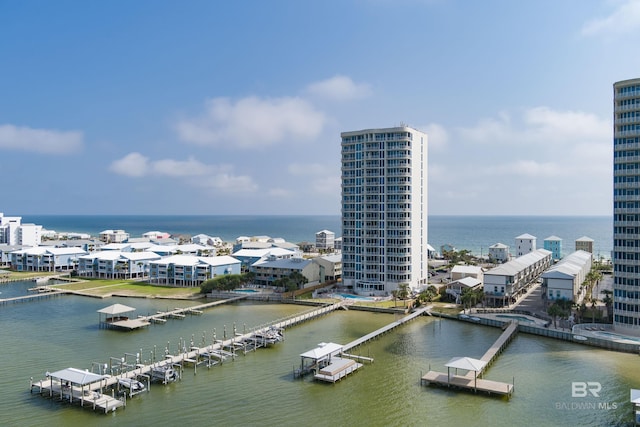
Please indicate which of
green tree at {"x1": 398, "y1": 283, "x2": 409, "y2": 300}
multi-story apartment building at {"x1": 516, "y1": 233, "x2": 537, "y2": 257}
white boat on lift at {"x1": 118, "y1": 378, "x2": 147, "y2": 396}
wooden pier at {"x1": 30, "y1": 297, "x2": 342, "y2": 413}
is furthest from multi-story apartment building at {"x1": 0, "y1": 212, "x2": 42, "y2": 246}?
multi-story apartment building at {"x1": 516, "y1": 233, "x2": 537, "y2": 257}

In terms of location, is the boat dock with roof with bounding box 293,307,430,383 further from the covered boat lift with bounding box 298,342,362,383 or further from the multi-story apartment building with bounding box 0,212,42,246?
the multi-story apartment building with bounding box 0,212,42,246

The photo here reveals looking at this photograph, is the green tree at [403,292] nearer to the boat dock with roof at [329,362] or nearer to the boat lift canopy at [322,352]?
the boat dock with roof at [329,362]

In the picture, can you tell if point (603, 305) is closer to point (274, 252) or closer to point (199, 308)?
point (199, 308)

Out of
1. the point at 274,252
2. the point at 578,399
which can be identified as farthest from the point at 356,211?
the point at 578,399

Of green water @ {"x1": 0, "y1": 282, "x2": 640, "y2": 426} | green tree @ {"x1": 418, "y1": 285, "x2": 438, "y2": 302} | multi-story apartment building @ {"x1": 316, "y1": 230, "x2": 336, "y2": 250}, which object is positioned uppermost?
multi-story apartment building @ {"x1": 316, "y1": 230, "x2": 336, "y2": 250}

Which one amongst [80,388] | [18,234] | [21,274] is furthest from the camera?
[18,234]

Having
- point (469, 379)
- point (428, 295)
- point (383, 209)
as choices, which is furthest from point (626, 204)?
point (383, 209)

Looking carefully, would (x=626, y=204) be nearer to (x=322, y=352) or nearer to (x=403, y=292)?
(x=403, y=292)
